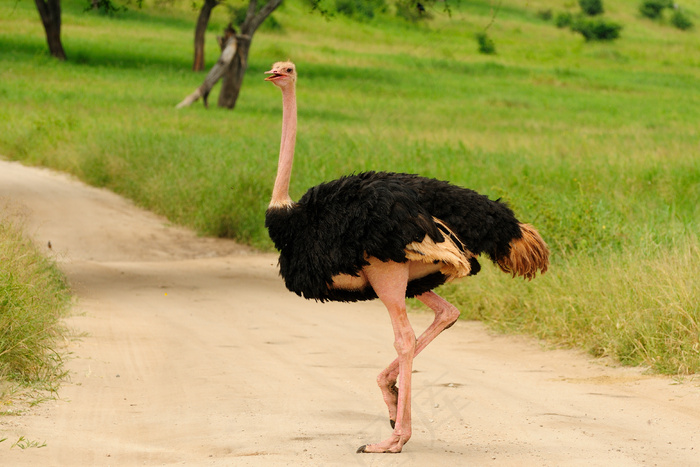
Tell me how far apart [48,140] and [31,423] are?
1227cm

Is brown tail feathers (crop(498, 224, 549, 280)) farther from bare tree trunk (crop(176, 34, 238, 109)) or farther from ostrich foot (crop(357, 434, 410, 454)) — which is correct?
bare tree trunk (crop(176, 34, 238, 109))

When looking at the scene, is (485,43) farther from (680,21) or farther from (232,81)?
(680,21)

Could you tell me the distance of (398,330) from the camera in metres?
5.17

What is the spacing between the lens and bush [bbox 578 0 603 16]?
72062mm

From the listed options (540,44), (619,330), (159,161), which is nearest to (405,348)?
(619,330)

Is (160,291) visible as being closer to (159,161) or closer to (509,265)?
(159,161)

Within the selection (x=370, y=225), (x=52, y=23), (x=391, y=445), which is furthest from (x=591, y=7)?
(x=391, y=445)

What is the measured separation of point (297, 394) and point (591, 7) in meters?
70.9

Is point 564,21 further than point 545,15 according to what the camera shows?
No

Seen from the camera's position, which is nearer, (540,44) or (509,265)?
(509,265)

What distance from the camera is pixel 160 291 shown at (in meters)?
10.5

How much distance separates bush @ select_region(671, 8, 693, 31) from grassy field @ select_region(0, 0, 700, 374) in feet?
76.3

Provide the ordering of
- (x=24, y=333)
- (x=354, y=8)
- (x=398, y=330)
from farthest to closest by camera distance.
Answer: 1. (x=354, y=8)
2. (x=24, y=333)
3. (x=398, y=330)

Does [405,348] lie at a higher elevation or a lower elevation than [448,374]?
higher
